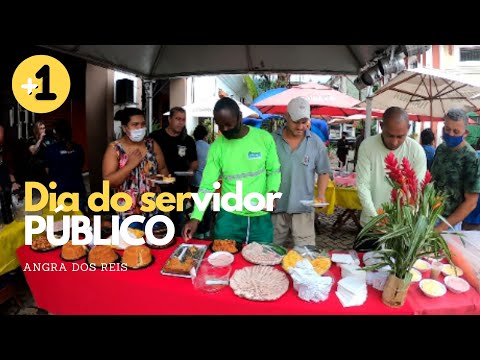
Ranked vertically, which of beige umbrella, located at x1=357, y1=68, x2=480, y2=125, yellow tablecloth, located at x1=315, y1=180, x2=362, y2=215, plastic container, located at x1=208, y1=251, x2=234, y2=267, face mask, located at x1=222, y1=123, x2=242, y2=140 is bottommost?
plastic container, located at x1=208, y1=251, x2=234, y2=267

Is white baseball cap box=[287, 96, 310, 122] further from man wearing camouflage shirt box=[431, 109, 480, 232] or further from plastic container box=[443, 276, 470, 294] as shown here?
plastic container box=[443, 276, 470, 294]

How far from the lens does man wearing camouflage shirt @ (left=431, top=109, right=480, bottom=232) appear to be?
Answer: 254 centimetres

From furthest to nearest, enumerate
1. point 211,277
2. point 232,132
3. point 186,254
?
point 232,132
point 186,254
point 211,277

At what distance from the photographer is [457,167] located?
266cm

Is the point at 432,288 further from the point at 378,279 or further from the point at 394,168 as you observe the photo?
the point at 394,168

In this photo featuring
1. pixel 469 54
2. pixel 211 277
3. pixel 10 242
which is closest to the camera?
pixel 211 277

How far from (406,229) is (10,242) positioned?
2.92 meters

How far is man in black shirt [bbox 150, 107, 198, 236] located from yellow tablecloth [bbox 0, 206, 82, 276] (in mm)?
1502

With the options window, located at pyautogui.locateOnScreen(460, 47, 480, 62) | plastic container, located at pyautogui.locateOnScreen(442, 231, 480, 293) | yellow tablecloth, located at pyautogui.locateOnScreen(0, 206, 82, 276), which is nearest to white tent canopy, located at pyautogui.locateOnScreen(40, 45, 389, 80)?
yellow tablecloth, located at pyautogui.locateOnScreen(0, 206, 82, 276)

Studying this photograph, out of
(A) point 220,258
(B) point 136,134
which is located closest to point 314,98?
(B) point 136,134

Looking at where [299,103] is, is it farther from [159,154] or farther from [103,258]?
[103,258]

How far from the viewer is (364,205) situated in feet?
7.84

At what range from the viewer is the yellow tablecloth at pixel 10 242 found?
99.8 inches
